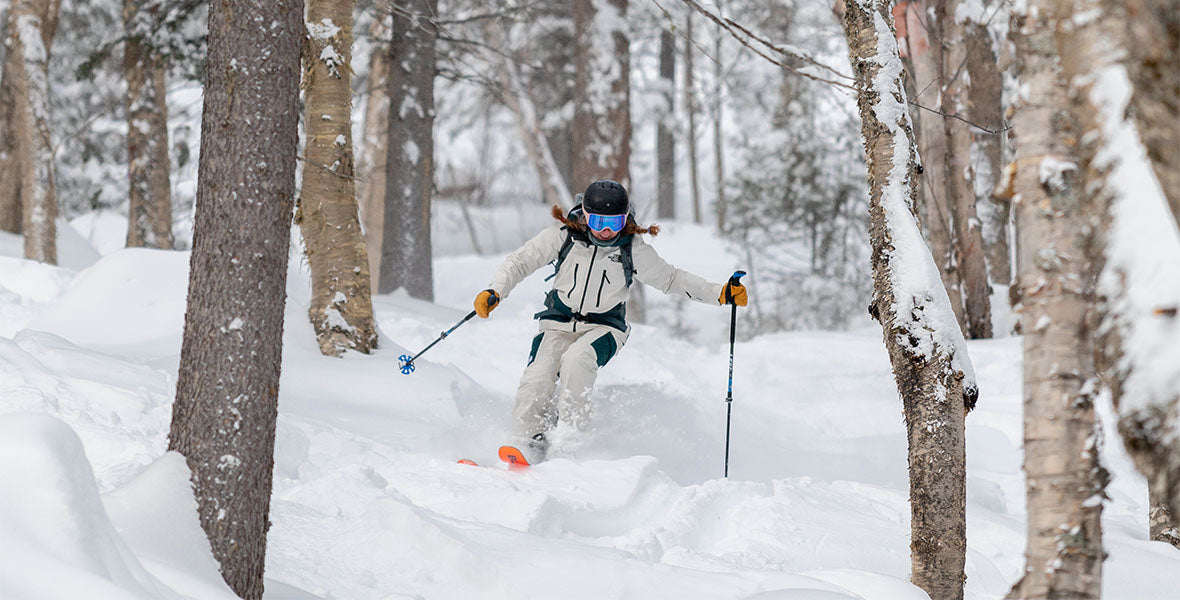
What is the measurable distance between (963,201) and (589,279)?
5091 millimetres

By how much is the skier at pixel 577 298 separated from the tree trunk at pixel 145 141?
728cm

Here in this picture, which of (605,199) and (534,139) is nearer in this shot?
(605,199)

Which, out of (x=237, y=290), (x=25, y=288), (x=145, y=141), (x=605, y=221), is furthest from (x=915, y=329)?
(x=145, y=141)

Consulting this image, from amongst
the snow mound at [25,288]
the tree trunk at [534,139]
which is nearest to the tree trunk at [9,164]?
the snow mound at [25,288]

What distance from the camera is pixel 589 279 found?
618 centimetres

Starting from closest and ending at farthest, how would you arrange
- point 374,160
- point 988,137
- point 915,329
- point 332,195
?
1. point 915,329
2. point 332,195
3. point 988,137
4. point 374,160

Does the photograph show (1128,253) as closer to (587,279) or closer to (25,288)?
(587,279)

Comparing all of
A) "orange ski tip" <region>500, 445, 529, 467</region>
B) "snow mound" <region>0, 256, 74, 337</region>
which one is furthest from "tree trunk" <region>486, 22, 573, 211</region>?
"orange ski tip" <region>500, 445, 529, 467</region>

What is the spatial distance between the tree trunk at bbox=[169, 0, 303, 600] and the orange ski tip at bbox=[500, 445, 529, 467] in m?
2.48

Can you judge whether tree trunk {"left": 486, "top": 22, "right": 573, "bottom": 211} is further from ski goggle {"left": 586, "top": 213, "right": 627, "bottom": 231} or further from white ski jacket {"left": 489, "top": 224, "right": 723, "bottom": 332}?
ski goggle {"left": 586, "top": 213, "right": 627, "bottom": 231}

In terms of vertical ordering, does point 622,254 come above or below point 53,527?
above

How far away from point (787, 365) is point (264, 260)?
6.66 metres

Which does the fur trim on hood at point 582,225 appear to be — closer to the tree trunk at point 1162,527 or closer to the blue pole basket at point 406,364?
the blue pole basket at point 406,364

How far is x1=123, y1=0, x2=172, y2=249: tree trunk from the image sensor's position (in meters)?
11.8
